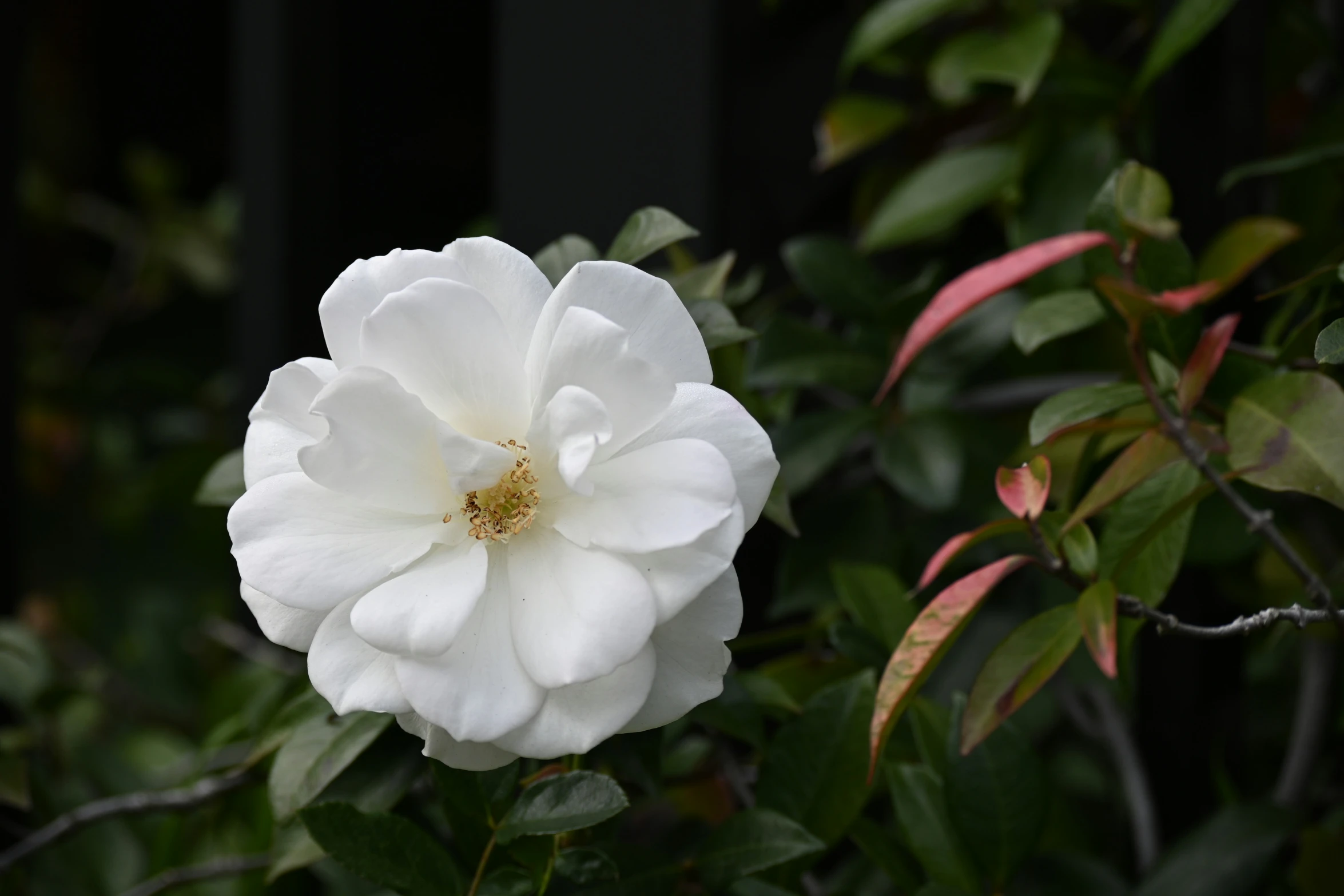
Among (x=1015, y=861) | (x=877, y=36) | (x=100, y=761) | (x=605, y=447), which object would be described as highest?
(x=877, y=36)

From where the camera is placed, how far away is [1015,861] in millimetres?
659

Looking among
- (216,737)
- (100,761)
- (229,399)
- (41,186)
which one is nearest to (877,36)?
(216,737)

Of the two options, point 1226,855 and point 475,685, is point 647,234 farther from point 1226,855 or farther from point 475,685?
point 1226,855

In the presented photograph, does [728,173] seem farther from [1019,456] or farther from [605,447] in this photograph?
[605,447]

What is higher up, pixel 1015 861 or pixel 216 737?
→ pixel 1015 861

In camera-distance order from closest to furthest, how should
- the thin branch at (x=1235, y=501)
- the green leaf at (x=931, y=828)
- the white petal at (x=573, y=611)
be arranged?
the white petal at (x=573, y=611)
the thin branch at (x=1235, y=501)
the green leaf at (x=931, y=828)

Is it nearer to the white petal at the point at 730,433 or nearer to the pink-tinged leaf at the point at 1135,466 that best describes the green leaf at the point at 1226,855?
the pink-tinged leaf at the point at 1135,466

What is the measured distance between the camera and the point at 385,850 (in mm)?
552

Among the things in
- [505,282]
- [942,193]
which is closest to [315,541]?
[505,282]

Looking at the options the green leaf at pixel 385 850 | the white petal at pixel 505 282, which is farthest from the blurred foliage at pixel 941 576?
the white petal at pixel 505 282

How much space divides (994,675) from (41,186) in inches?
91.3

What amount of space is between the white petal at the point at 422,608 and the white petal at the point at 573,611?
0.02 m

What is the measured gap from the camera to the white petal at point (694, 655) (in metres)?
0.49

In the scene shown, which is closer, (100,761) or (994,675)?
(994,675)
